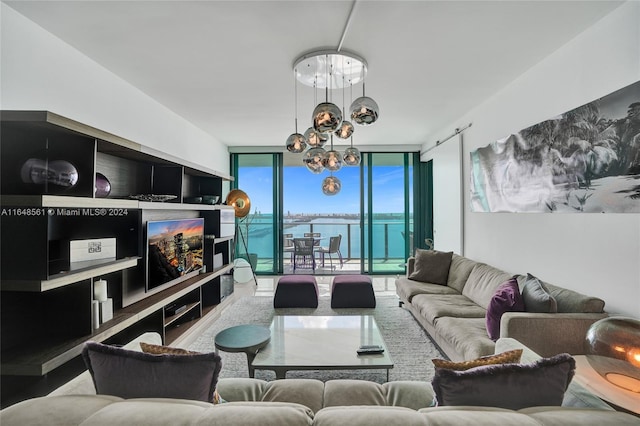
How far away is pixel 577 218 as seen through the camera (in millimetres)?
2230

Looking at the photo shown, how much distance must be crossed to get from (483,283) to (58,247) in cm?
373

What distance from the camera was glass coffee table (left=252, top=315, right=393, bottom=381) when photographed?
2.00 meters

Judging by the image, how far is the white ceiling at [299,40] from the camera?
1.86 meters

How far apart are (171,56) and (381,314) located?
3.65 meters

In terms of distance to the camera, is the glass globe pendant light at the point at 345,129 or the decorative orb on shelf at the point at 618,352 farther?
the glass globe pendant light at the point at 345,129

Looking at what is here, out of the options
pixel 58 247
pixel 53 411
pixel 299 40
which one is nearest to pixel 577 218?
pixel 299 40

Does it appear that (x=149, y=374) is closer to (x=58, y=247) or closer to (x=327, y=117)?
(x=58, y=247)

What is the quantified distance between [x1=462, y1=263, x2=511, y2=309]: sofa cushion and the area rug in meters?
0.67

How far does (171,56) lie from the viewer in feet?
7.98

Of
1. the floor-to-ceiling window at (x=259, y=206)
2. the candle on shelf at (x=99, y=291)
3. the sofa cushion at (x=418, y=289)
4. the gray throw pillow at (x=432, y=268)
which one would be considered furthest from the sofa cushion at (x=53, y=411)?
the floor-to-ceiling window at (x=259, y=206)

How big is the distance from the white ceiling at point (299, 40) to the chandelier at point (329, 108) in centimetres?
9

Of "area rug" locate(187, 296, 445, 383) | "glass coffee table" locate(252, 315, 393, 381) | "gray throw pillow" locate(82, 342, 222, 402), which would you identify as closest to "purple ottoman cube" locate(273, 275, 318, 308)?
"area rug" locate(187, 296, 445, 383)

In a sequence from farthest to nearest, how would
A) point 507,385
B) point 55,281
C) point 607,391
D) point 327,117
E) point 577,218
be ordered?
point 577,218 → point 327,117 → point 55,281 → point 607,391 → point 507,385

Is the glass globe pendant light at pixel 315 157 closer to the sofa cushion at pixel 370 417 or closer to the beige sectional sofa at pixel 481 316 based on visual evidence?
the beige sectional sofa at pixel 481 316
